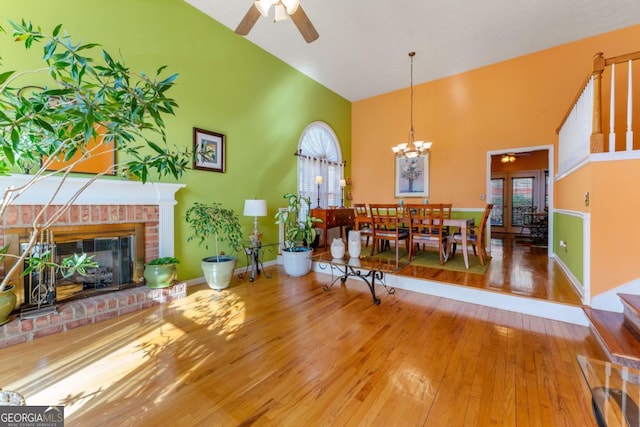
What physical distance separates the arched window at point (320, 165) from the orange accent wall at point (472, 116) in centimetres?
73

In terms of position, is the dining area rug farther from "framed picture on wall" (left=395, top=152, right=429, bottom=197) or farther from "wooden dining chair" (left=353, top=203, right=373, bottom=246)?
"framed picture on wall" (left=395, top=152, right=429, bottom=197)

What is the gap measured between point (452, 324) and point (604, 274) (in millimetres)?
1479

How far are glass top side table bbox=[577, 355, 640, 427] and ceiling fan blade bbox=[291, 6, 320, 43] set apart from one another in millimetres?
3196

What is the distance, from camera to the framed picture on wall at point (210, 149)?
358 centimetres

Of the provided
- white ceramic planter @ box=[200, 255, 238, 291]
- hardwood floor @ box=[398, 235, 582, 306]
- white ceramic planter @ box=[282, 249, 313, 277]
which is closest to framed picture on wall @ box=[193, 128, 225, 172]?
white ceramic planter @ box=[200, 255, 238, 291]

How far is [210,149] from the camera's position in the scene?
3.72 m

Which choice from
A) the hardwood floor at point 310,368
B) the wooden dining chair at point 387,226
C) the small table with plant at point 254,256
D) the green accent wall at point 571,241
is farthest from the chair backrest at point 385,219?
the green accent wall at point 571,241

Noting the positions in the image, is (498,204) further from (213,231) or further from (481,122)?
(213,231)

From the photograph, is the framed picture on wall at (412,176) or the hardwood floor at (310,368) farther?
the framed picture on wall at (412,176)

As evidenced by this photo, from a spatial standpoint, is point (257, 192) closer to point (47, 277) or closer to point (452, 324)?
point (47, 277)

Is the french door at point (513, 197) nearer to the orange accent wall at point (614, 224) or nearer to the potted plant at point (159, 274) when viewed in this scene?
the orange accent wall at point (614, 224)

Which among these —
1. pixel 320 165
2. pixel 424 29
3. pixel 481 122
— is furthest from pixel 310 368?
pixel 481 122

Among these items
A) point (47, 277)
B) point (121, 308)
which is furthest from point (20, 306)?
point (121, 308)

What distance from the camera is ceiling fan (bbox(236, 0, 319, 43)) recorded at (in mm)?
2298
